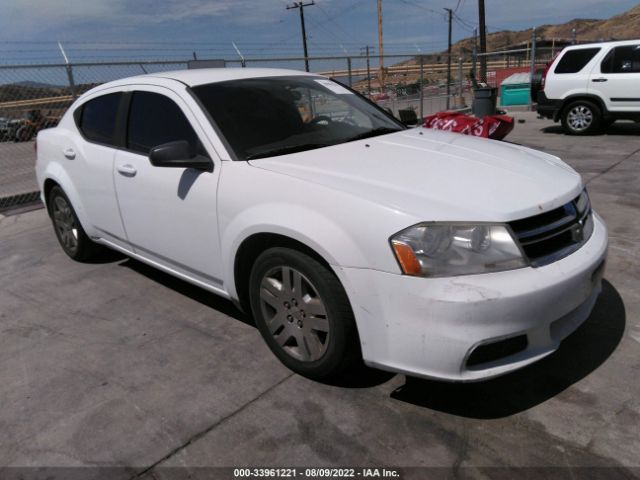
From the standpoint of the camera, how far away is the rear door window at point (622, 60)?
30.8 ft

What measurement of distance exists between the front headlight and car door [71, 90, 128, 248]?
2434mm

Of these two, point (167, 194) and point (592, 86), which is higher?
point (167, 194)

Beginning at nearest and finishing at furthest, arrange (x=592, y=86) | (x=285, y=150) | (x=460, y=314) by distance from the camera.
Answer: (x=460, y=314)
(x=285, y=150)
(x=592, y=86)

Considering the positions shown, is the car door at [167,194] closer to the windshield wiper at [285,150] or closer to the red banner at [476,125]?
the windshield wiper at [285,150]

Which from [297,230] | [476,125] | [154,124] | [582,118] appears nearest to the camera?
[297,230]

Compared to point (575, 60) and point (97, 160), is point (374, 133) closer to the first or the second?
point (97, 160)

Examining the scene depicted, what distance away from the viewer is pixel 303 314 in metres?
2.56

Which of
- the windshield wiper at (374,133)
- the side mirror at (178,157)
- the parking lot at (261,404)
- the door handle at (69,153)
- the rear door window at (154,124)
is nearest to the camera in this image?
the parking lot at (261,404)

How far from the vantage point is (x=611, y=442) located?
2.18 m

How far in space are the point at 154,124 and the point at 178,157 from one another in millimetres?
730

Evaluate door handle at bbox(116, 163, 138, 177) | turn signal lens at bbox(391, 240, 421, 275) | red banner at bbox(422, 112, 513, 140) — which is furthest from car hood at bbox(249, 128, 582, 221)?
red banner at bbox(422, 112, 513, 140)

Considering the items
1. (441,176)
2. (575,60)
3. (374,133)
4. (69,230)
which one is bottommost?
(69,230)

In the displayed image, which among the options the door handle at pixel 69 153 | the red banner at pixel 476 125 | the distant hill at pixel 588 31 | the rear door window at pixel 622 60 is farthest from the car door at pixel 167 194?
the distant hill at pixel 588 31

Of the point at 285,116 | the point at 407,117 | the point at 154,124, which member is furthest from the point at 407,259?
the point at 407,117
